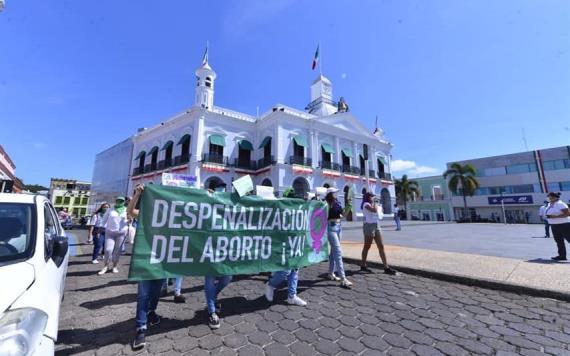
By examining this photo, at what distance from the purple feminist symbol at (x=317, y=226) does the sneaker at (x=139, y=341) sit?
2.64 m

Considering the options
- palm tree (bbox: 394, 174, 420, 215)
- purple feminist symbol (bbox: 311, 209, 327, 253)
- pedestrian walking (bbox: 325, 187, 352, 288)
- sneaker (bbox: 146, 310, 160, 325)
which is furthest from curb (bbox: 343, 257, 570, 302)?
palm tree (bbox: 394, 174, 420, 215)

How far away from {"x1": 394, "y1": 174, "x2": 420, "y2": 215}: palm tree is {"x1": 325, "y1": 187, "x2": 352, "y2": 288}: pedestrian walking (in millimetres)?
43000

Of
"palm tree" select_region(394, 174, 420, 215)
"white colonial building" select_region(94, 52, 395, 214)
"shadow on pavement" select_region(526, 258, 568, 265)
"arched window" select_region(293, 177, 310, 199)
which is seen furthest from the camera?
"palm tree" select_region(394, 174, 420, 215)

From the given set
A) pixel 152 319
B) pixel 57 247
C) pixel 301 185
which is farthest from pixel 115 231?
pixel 301 185

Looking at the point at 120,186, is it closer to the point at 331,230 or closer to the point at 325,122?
the point at 325,122

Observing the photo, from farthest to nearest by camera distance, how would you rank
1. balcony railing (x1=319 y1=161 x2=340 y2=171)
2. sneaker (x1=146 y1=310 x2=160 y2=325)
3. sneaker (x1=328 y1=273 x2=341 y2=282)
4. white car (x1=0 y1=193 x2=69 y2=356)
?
balcony railing (x1=319 y1=161 x2=340 y2=171)
sneaker (x1=328 y1=273 x2=341 y2=282)
sneaker (x1=146 y1=310 x2=160 y2=325)
white car (x1=0 y1=193 x2=69 y2=356)

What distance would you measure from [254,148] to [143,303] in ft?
74.4

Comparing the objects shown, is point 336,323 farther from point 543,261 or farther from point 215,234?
point 543,261

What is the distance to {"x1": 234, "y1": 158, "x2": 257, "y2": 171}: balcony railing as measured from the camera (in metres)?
23.3

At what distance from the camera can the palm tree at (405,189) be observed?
42.9 metres

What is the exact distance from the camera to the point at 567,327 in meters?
2.69

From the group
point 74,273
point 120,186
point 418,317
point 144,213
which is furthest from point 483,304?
point 120,186

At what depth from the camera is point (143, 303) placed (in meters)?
2.54

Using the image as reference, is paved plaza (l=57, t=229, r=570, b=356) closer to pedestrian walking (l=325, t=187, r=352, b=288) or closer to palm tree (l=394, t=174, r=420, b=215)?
pedestrian walking (l=325, t=187, r=352, b=288)
